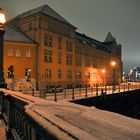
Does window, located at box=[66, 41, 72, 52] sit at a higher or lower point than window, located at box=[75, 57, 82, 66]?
higher

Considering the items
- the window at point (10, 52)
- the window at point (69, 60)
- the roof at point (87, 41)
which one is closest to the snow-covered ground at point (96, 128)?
the window at point (10, 52)

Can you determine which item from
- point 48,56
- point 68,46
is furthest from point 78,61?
point 48,56

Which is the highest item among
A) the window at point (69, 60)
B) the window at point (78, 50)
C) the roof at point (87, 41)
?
the roof at point (87, 41)

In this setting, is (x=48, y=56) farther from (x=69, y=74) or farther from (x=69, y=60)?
(x=69, y=74)

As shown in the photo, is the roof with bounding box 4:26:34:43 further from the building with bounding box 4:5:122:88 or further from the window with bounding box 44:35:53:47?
the window with bounding box 44:35:53:47

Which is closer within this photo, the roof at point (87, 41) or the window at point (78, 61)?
the window at point (78, 61)

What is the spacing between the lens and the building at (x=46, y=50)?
3834 centimetres

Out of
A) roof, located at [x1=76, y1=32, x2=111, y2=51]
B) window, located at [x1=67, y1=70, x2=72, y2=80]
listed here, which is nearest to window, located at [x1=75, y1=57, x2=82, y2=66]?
window, located at [x1=67, y1=70, x2=72, y2=80]

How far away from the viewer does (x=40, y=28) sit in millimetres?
39969

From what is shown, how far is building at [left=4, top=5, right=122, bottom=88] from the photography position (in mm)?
38344

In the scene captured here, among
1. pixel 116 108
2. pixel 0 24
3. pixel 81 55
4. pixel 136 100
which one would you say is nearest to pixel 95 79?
pixel 81 55

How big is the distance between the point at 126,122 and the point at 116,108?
29.4m

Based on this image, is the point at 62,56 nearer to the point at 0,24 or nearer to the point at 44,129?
the point at 0,24

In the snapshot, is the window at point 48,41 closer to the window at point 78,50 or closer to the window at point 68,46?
the window at point 68,46
